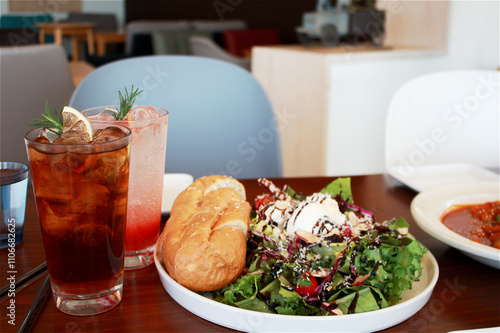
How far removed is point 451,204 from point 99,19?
33.3ft

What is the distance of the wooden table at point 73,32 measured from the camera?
8.32 metres

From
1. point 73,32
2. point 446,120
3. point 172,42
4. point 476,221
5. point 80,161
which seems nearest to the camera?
point 80,161

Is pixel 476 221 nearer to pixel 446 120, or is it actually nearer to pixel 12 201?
pixel 12 201

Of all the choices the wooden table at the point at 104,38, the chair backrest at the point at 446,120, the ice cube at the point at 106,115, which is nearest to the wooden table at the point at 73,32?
the wooden table at the point at 104,38

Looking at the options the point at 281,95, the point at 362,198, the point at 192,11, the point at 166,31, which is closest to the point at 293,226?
the point at 362,198

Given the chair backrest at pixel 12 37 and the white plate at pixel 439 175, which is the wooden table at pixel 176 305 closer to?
the white plate at pixel 439 175

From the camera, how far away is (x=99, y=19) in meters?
10.0

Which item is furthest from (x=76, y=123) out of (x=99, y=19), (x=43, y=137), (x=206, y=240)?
(x=99, y=19)

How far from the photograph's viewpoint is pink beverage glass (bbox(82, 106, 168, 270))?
622 millimetres

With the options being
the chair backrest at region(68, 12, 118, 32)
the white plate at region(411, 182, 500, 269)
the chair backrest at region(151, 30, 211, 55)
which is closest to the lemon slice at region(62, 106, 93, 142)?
the white plate at region(411, 182, 500, 269)

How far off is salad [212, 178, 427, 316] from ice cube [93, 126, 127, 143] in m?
0.20

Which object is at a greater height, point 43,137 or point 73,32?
point 73,32

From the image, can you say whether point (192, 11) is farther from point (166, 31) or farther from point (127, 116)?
point (127, 116)

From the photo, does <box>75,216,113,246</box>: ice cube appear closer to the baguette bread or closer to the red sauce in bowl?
the baguette bread
